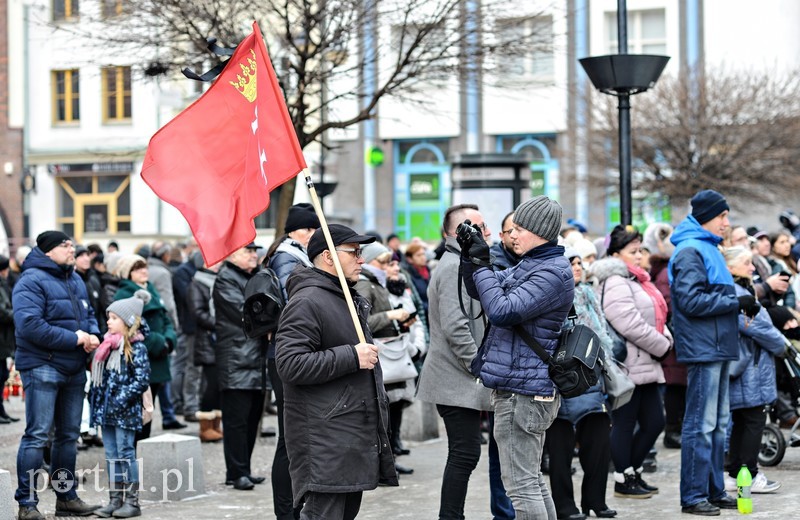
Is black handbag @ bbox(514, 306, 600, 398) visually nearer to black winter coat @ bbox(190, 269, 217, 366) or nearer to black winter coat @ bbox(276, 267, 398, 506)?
black winter coat @ bbox(276, 267, 398, 506)

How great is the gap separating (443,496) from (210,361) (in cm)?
577

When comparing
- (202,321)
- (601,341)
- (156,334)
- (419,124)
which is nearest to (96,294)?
(202,321)

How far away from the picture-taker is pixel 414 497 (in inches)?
402

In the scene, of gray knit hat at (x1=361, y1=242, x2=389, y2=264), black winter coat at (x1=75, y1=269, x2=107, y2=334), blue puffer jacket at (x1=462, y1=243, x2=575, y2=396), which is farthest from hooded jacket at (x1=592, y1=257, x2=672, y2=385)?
black winter coat at (x1=75, y1=269, x2=107, y2=334)

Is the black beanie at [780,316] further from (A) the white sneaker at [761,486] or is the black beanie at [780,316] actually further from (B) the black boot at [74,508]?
(B) the black boot at [74,508]

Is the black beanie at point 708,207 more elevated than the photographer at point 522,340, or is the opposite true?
the black beanie at point 708,207

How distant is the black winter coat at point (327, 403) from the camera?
635cm

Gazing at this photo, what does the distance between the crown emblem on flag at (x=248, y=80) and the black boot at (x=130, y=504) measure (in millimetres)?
3413

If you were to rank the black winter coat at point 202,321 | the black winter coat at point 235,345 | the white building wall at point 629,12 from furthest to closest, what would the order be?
the white building wall at point 629,12, the black winter coat at point 202,321, the black winter coat at point 235,345

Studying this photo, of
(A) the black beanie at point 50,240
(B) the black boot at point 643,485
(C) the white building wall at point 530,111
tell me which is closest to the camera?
(A) the black beanie at point 50,240

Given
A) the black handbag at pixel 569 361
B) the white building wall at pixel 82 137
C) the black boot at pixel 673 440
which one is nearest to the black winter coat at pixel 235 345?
the black handbag at pixel 569 361

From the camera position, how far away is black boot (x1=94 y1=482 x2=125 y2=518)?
9.42 m

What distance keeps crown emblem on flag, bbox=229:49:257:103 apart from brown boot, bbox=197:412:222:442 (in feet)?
21.0

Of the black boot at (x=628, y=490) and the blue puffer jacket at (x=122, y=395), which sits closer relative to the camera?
the blue puffer jacket at (x=122, y=395)
